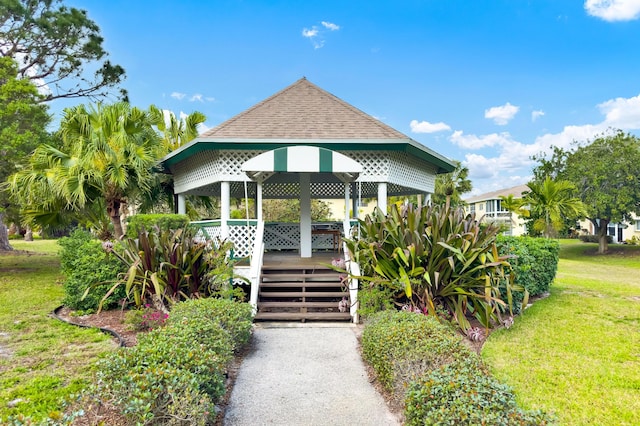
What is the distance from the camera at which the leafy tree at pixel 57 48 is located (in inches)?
532

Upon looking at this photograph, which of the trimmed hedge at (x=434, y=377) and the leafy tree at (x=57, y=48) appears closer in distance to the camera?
the trimmed hedge at (x=434, y=377)

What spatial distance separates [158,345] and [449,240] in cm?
438

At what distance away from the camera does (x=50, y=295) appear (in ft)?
30.9

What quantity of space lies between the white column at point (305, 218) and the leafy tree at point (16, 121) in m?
7.52

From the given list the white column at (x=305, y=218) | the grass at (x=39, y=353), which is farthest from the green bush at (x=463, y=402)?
the white column at (x=305, y=218)

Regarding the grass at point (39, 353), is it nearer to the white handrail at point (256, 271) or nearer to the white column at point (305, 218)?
the white handrail at point (256, 271)

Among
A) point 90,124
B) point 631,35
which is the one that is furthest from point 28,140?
point 631,35

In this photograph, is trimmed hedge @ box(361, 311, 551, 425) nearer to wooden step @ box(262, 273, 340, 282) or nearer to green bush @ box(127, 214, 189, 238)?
wooden step @ box(262, 273, 340, 282)

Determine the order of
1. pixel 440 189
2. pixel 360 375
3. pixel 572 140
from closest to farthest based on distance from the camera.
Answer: pixel 360 375 < pixel 572 140 < pixel 440 189

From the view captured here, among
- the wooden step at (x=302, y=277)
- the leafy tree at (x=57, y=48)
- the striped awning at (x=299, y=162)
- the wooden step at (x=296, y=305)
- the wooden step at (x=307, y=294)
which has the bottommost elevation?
the wooden step at (x=296, y=305)

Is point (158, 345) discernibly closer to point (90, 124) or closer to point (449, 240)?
point (449, 240)

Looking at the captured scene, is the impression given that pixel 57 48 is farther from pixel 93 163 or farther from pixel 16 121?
pixel 93 163

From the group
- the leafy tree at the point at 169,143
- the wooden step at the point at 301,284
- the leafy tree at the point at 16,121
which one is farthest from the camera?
the leafy tree at the point at 169,143

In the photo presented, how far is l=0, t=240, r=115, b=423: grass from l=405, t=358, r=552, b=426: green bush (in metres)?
2.28
